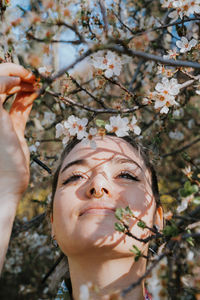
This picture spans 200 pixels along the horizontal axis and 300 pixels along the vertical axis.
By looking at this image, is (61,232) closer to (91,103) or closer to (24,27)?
(24,27)

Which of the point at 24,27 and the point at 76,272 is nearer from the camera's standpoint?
the point at 24,27

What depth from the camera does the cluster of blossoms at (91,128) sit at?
157cm

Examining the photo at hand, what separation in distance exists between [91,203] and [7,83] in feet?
2.02

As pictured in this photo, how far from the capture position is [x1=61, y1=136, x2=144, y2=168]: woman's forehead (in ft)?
5.61

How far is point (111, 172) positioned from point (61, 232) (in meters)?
0.36

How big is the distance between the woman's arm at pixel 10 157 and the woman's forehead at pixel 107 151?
13.5 inches

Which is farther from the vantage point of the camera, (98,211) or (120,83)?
(120,83)

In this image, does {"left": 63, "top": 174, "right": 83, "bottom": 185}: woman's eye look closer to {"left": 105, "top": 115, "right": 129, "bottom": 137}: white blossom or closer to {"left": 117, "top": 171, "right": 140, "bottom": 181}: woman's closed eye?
{"left": 117, "top": 171, "right": 140, "bottom": 181}: woman's closed eye

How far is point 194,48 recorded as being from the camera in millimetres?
1782

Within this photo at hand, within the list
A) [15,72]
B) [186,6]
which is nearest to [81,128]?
[15,72]

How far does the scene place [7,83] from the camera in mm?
1398

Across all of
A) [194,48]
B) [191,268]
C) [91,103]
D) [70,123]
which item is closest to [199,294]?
[191,268]

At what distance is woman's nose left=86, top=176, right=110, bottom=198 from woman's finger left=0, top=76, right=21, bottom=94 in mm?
542

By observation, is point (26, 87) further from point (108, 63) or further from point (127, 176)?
point (127, 176)
